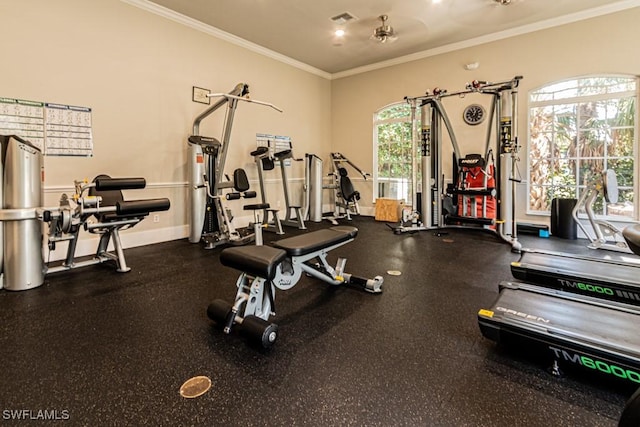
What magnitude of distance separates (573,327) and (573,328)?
1 cm

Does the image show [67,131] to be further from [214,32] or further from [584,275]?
[584,275]

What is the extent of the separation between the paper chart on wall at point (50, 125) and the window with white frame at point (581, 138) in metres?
6.23

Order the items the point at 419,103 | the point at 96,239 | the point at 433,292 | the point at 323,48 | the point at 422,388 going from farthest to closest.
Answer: the point at 323,48 → the point at 419,103 → the point at 96,239 → the point at 433,292 → the point at 422,388

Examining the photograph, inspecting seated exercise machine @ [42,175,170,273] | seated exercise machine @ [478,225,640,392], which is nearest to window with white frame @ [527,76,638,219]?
seated exercise machine @ [478,225,640,392]

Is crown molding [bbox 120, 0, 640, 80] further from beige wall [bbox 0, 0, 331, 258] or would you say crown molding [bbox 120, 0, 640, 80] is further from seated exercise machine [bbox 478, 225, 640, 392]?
seated exercise machine [bbox 478, 225, 640, 392]

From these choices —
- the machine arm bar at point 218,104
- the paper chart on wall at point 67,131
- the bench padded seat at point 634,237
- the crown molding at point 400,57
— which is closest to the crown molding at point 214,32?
the crown molding at point 400,57

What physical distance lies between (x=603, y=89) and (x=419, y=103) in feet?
8.08

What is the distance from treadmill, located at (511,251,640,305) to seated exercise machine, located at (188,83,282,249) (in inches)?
127

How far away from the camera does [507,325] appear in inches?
65.4

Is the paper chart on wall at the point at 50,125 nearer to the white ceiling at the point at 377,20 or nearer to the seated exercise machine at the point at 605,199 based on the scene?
the white ceiling at the point at 377,20

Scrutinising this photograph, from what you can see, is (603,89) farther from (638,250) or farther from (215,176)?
(215,176)

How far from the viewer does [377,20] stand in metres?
4.71

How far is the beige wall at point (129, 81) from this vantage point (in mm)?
3391

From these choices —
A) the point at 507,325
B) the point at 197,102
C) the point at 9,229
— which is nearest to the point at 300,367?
the point at 507,325
